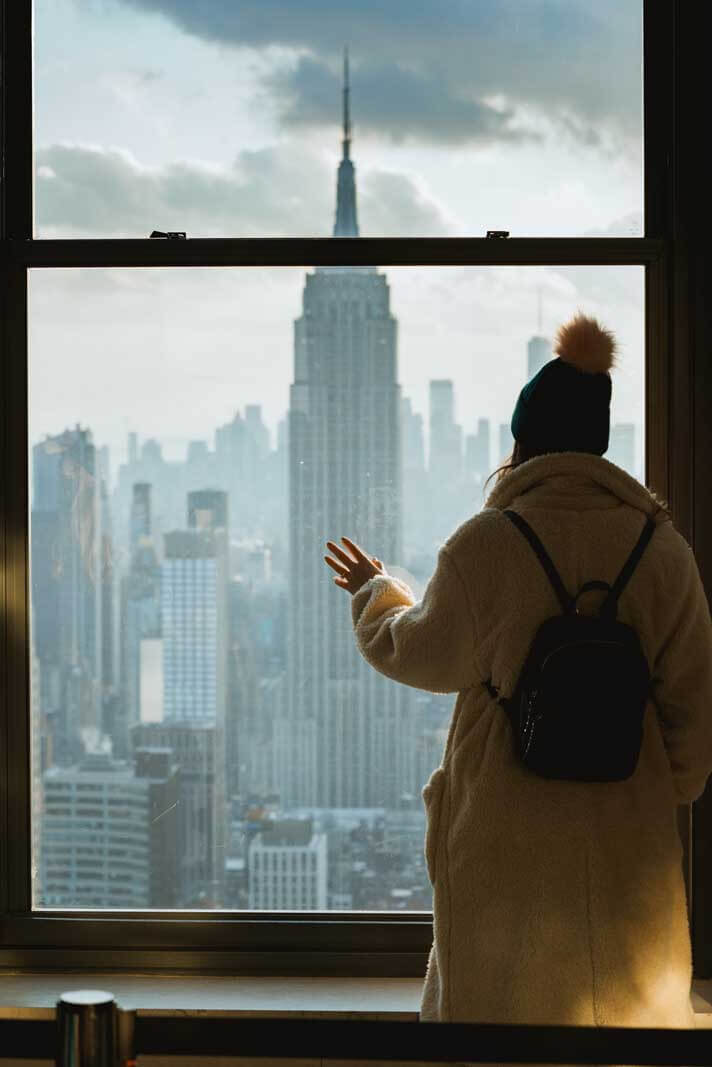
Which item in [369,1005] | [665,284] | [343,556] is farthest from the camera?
[665,284]

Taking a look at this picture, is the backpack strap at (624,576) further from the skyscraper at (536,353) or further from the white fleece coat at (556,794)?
the skyscraper at (536,353)

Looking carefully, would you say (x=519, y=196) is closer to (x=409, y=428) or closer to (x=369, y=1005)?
(x=409, y=428)

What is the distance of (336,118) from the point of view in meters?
2.26

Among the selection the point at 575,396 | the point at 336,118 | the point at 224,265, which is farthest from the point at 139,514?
the point at 575,396

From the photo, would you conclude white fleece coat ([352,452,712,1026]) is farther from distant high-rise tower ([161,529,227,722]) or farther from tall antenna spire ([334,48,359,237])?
tall antenna spire ([334,48,359,237])

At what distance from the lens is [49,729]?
2.27 meters

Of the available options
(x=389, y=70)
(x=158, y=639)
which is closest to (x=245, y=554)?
(x=158, y=639)

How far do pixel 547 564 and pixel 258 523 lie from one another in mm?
803

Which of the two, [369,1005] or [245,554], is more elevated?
[245,554]

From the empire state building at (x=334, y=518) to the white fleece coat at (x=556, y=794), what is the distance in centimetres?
59

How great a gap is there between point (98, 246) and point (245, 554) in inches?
25.4

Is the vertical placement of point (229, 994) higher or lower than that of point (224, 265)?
lower

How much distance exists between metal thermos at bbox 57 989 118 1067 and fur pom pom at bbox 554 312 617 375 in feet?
3.52

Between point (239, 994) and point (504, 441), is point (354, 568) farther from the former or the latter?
point (239, 994)
